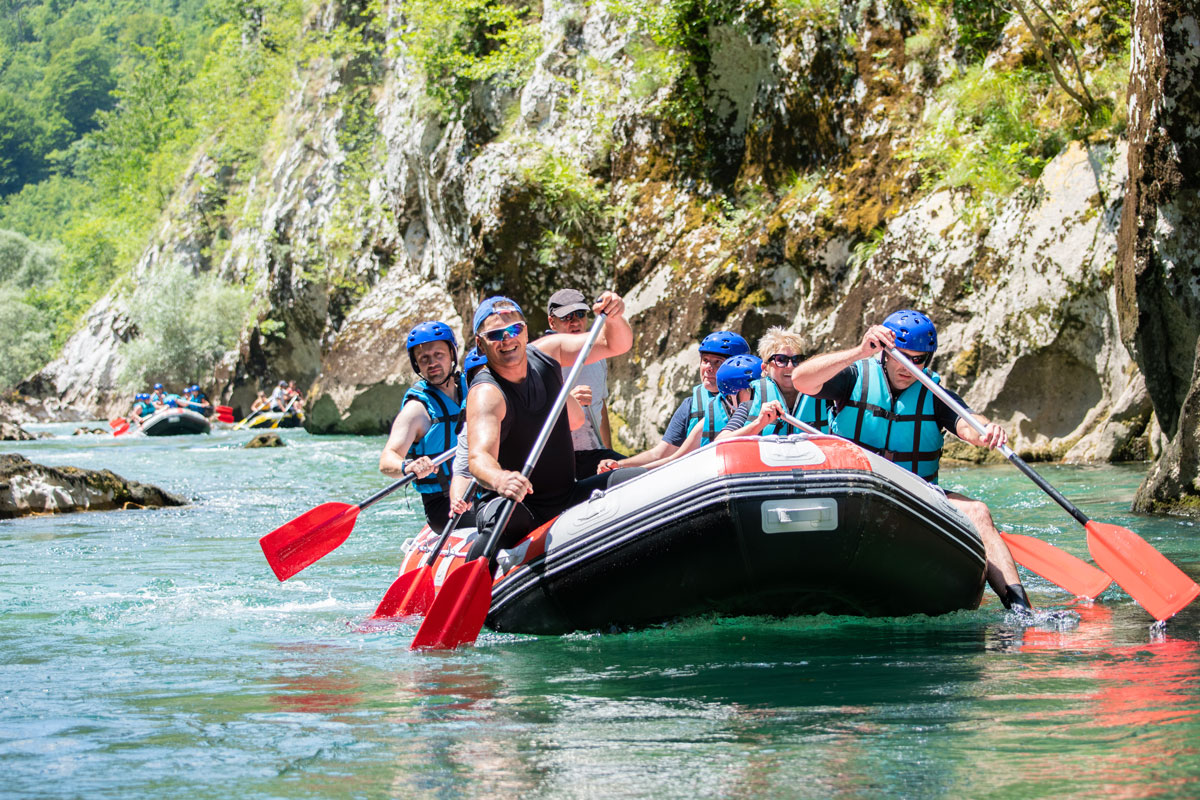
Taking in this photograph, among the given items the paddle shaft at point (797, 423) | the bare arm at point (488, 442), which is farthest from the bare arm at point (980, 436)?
the bare arm at point (488, 442)

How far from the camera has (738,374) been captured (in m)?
5.74

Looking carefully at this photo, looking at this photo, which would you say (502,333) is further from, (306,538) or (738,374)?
(306,538)

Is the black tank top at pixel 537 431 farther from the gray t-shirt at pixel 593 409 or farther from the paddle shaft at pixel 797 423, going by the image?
the gray t-shirt at pixel 593 409

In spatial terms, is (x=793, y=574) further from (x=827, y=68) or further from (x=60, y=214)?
(x=60, y=214)

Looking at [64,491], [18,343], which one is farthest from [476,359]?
[18,343]

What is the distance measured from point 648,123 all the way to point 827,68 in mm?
3498

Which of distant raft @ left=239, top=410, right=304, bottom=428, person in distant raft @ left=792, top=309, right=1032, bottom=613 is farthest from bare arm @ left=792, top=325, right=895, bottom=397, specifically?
distant raft @ left=239, top=410, right=304, bottom=428

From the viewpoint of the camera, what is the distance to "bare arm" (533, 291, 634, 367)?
17.5 feet

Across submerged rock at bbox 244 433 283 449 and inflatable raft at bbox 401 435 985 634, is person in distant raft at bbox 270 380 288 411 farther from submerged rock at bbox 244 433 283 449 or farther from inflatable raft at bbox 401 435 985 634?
inflatable raft at bbox 401 435 985 634

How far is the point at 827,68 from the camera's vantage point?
14180 millimetres

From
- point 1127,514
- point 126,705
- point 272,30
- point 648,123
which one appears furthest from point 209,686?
point 272,30

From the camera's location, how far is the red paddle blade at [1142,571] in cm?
456

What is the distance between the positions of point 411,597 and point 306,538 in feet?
3.76

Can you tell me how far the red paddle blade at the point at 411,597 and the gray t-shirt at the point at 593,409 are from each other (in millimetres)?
1241
